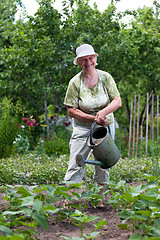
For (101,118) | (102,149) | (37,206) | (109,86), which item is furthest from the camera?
(109,86)

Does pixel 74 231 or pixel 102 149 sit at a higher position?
pixel 102 149

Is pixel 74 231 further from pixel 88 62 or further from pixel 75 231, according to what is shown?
pixel 88 62

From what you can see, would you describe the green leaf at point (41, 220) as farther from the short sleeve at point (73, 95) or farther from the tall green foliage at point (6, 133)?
the tall green foliage at point (6, 133)

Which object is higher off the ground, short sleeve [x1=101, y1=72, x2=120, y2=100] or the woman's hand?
short sleeve [x1=101, y1=72, x2=120, y2=100]

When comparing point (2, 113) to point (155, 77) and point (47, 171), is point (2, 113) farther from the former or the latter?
point (155, 77)

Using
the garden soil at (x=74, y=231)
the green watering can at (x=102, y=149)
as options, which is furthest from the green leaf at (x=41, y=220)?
the green watering can at (x=102, y=149)

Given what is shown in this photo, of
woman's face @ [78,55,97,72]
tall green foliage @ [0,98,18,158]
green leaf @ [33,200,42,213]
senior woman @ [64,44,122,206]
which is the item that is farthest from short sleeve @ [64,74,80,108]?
tall green foliage @ [0,98,18,158]

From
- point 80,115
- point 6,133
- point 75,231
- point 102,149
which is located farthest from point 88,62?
point 6,133

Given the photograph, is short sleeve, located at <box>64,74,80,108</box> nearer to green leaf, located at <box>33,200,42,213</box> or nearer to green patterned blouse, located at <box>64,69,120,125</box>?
green patterned blouse, located at <box>64,69,120,125</box>

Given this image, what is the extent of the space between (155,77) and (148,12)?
8.65ft

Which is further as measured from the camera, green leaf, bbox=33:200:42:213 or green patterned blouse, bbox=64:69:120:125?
green patterned blouse, bbox=64:69:120:125

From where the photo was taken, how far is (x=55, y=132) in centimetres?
870

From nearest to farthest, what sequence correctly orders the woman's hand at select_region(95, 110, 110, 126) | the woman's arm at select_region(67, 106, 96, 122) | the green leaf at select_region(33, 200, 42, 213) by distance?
the green leaf at select_region(33, 200, 42, 213) → the woman's hand at select_region(95, 110, 110, 126) → the woman's arm at select_region(67, 106, 96, 122)

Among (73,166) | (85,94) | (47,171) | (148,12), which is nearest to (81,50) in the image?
(85,94)
